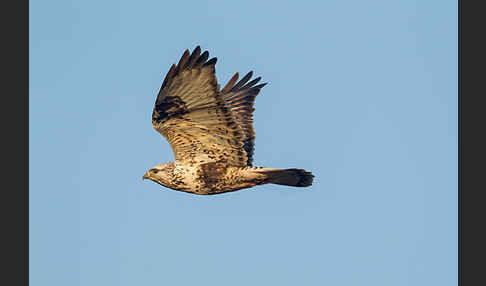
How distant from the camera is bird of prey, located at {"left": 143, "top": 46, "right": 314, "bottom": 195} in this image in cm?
954

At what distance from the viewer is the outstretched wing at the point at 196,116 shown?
931cm

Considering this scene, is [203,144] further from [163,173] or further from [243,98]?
[243,98]

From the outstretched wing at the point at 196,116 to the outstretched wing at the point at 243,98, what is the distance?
122 centimetres

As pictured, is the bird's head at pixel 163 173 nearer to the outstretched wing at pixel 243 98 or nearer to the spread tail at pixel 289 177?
the spread tail at pixel 289 177

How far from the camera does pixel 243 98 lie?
1209 centimetres

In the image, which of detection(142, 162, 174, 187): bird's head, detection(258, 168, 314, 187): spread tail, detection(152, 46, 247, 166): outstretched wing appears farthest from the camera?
detection(142, 162, 174, 187): bird's head

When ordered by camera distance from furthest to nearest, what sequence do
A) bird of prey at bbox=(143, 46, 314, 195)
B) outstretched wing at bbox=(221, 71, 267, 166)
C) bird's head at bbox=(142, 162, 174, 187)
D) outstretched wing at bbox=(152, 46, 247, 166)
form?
outstretched wing at bbox=(221, 71, 267, 166) → bird's head at bbox=(142, 162, 174, 187) → bird of prey at bbox=(143, 46, 314, 195) → outstretched wing at bbox=(152, 46, 247, 166)

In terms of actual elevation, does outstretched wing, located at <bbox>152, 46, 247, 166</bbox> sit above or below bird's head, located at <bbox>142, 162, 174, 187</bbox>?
above

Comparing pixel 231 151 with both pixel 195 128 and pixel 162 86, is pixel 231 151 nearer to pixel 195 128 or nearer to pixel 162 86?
pixel 195 128

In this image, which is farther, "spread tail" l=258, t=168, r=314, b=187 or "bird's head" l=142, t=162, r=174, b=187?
"bird's head" l=142, t=162, r=174, b=187

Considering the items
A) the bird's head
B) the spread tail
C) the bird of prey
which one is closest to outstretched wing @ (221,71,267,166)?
the bird of prey

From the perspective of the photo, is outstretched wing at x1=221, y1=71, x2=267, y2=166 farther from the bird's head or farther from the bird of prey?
the bird's head

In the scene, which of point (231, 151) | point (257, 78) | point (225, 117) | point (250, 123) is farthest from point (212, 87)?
point (257, 78)

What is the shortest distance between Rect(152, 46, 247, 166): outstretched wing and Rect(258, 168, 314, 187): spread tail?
1.58ft
